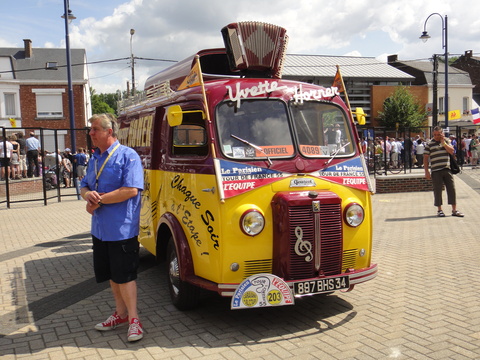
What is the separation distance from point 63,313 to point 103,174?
188 centimetres

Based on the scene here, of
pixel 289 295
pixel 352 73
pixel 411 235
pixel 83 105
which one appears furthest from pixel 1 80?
pixel 289 295

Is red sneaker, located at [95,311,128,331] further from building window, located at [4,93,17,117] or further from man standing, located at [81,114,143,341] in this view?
building window, located at [4,93,17,117]

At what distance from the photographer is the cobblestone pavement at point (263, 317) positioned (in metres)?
4.22

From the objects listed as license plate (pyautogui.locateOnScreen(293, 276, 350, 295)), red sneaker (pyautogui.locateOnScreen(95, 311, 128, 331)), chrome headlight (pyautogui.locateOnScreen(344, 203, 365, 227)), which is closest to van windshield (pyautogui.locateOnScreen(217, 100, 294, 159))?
chrome headlight (pyautogui.locateOnScreen(344, 203, 365, 227))

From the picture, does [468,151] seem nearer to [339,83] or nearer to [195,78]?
[339,83]

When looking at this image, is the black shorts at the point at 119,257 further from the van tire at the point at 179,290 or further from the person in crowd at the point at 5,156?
the person in crowd at the point at 5,156

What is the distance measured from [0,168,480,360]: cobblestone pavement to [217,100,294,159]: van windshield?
174 centimetres

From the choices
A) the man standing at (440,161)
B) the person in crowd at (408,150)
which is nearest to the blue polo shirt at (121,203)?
the man standing at (440,161)

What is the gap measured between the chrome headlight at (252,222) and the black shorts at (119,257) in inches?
41.3

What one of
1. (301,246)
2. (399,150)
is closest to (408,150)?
(399,150)

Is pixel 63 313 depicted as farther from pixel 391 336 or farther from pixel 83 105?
pixel 83 105

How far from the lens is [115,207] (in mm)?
4438

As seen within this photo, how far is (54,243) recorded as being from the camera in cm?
927

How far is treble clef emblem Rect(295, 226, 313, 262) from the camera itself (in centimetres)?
457
